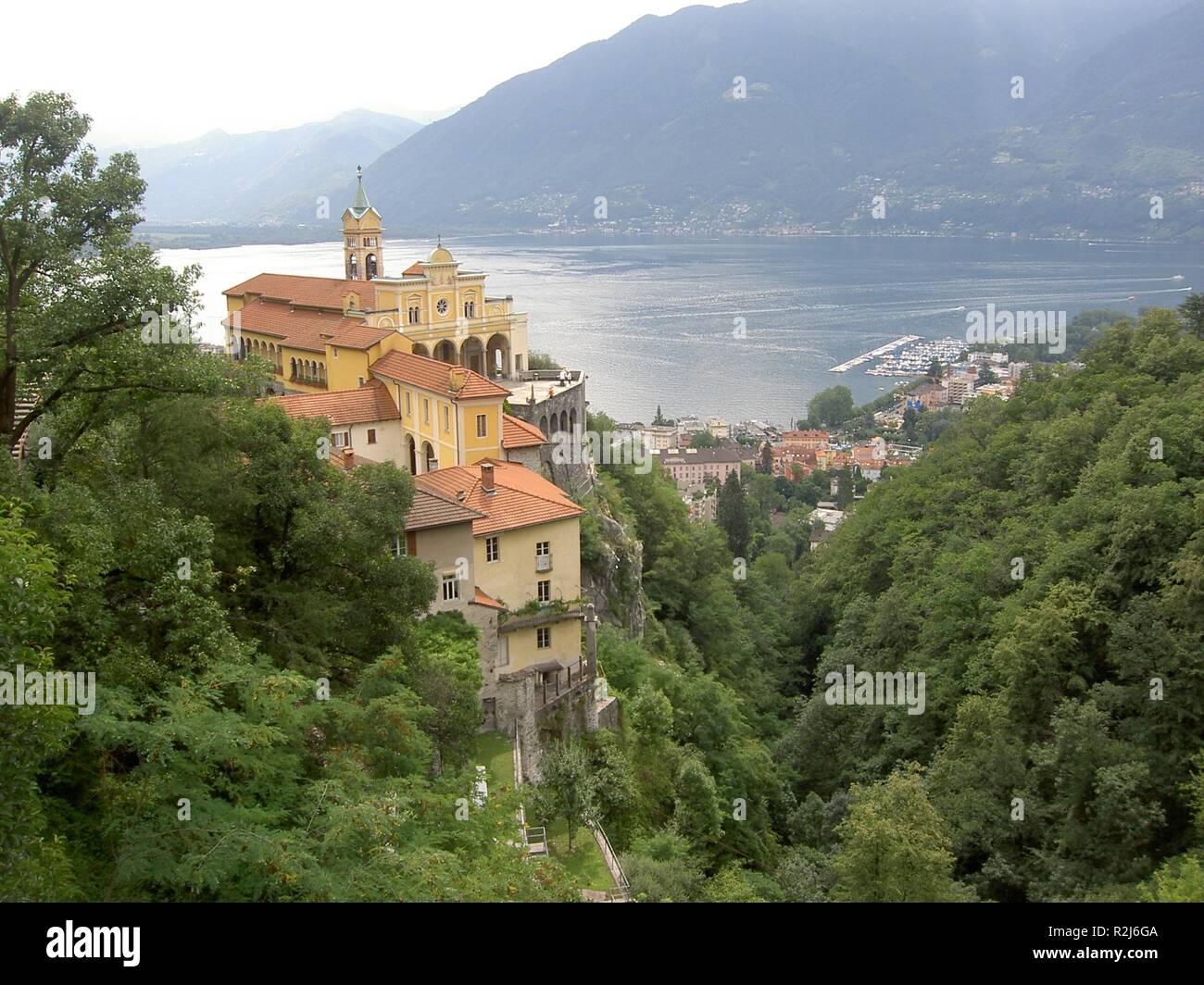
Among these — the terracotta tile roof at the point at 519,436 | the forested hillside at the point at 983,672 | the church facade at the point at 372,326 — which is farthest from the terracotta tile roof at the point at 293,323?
the forested hillside at the point at 983,672

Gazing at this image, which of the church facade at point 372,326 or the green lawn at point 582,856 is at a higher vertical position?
the church facade at point 372,326

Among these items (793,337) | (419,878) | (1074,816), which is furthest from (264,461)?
(793,337)

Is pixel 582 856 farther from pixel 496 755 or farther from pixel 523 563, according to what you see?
pixel 523 563

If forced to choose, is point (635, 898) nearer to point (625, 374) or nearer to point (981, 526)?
point (981, 526)

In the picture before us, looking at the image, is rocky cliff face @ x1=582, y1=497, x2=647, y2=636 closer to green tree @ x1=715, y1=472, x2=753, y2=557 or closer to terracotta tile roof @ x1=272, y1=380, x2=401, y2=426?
terracotta tile roof @ x1=272, y1=380, x2=401, y2=426

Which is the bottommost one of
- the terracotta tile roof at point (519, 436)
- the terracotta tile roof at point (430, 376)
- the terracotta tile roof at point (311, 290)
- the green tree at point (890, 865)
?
the green tree at point (890, 865)

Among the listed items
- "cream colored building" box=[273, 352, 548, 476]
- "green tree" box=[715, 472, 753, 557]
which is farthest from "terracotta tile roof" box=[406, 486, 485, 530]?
"green tree" box=[715, 472, 753, 557]

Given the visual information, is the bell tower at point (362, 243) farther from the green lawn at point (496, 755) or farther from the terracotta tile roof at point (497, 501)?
Answer: the green lawn at point (496, 755)
